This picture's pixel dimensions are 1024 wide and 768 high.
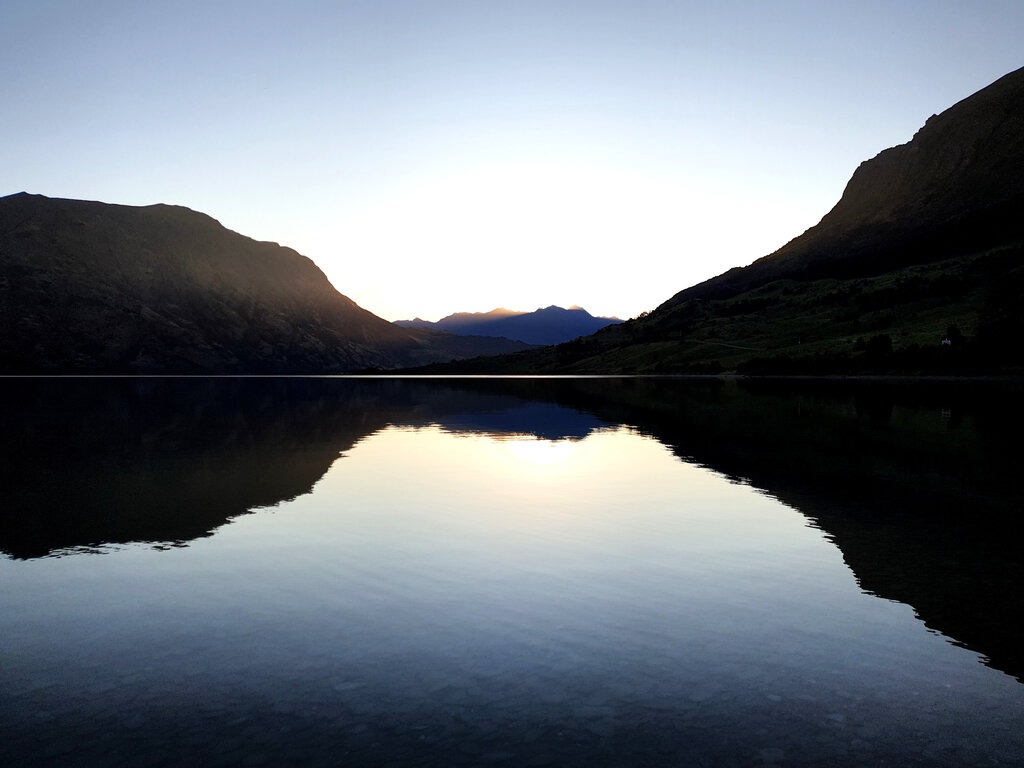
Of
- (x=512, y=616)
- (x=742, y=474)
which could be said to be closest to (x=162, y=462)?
(x=512, y=616)

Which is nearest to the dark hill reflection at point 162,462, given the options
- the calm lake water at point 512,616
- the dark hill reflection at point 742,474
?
the dark hill reflection at point 742,474

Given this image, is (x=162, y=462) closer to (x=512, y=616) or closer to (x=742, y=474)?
(x=512, y=616)

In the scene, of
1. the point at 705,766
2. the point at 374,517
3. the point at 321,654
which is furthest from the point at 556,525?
the point at 705,766

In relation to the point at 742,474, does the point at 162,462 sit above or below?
above

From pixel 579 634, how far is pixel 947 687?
629 cm

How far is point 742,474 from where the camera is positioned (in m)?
35.9

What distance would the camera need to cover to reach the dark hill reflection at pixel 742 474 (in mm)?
18625

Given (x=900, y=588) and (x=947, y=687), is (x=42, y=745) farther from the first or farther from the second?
(x=900, y=588)

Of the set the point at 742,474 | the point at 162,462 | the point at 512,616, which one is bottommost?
the point at 742,474

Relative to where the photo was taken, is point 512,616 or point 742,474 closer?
point 512,616

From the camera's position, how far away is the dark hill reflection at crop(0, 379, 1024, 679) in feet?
61.1

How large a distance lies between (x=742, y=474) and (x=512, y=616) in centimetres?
2400

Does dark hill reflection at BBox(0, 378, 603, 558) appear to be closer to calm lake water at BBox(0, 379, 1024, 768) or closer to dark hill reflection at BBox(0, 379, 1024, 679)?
dark hill reflection at BBox(0, 379, 1024, 679)

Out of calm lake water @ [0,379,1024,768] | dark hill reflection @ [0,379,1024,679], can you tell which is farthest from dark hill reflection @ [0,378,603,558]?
calm lake water @ [0,379,1024,768]
